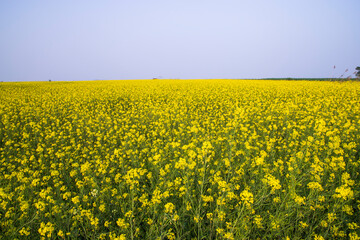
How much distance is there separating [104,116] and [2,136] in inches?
134

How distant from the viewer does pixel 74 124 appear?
24.8 ft

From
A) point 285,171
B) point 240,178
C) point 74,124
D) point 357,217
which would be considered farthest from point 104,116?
point 357,217

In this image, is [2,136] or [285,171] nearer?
[285,171]

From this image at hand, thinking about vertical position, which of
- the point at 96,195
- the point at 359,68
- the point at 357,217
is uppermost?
the point at 359,68

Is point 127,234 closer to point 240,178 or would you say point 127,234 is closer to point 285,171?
point 240,178

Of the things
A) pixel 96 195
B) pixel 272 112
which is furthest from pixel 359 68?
pixel 96 195

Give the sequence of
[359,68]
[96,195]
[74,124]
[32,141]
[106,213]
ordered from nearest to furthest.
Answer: [106,213] → [96,195] → [32,141] → [74,124] → [359,68]

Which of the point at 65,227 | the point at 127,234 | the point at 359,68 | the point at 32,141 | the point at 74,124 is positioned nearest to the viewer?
the point at 127,234

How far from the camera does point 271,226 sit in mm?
2533

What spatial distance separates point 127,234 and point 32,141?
5.79m

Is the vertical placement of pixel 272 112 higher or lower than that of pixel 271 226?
higher

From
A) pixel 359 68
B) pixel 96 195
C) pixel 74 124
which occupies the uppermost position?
pixel 359 68

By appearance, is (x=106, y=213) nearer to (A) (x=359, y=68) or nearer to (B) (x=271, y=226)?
(B) (x=271, y=226)

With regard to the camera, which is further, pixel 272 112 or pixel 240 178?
pixel 272 112
